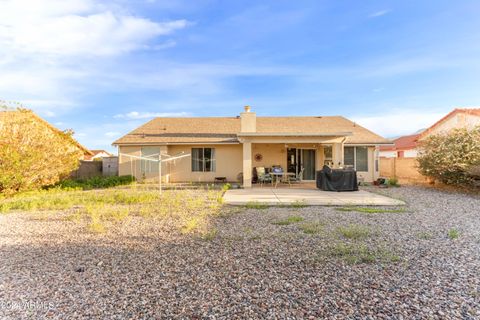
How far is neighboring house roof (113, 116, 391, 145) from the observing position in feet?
51.8

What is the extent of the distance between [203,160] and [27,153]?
8426mm

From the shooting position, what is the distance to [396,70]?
14047 millimetres

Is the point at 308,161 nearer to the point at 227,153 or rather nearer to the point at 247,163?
the point at 247,163

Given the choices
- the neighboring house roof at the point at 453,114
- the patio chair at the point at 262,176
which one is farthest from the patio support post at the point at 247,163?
the neighboring house roof at the point at 453,114

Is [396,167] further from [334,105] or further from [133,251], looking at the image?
[133,251]

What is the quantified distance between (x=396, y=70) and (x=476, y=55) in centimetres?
317

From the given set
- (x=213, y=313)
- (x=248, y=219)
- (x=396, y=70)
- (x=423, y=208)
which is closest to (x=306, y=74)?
(x=396, y=70)

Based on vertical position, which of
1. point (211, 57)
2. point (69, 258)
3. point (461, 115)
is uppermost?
point (211, 57)

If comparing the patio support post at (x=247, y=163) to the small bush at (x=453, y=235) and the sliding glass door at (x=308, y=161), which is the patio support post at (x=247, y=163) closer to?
the sliding glass door at (x=308, y=161)

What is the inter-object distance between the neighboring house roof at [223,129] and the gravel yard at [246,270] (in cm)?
938

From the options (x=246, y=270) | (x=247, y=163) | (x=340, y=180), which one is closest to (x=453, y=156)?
(x=340, y=180)

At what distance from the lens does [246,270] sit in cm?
386

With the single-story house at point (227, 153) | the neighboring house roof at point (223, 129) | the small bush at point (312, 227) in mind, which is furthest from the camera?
the neighboring house roof at point (223, 129)

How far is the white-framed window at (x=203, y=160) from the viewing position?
1617cm
